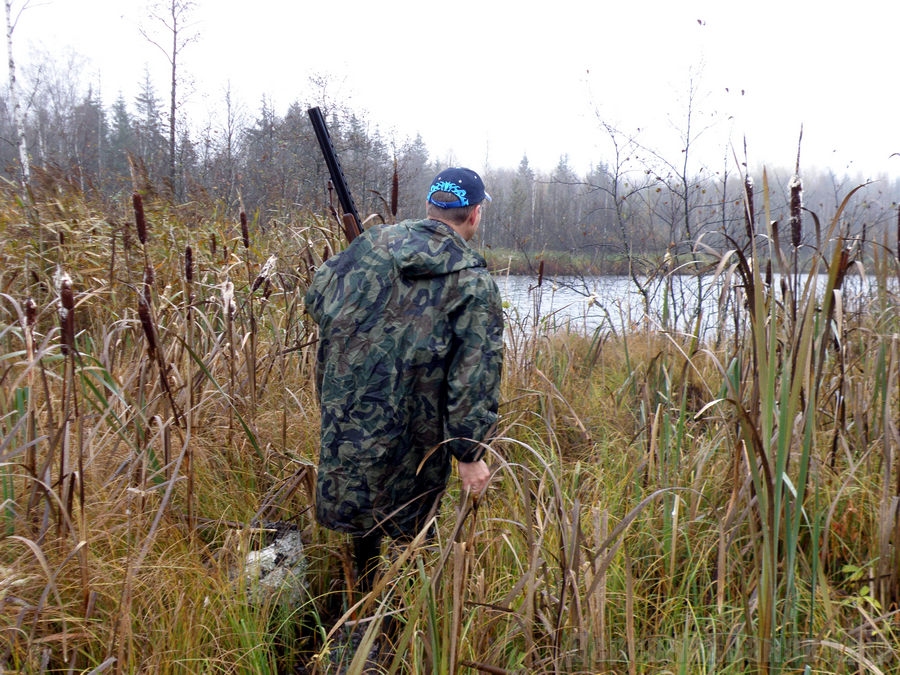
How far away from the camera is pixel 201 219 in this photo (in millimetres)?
6047

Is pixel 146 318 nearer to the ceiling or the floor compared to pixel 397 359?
nearer to the ceiling

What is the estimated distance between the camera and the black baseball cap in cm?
230

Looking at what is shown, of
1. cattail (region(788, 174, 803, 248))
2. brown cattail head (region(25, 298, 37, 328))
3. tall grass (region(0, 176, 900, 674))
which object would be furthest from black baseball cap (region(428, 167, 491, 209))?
brown cattail head (region(25, 298, 37, 328))

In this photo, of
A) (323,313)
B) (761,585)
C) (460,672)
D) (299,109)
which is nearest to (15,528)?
(323,313)

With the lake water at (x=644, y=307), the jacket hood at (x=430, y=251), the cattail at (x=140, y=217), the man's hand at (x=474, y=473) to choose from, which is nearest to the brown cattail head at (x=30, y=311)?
the cattail at (x=140, y=217)

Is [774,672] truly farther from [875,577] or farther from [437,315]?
→ [437,315]

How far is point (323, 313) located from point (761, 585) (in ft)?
5.07

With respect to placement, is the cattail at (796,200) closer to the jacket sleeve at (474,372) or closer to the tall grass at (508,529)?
the tall grass at (508,529)

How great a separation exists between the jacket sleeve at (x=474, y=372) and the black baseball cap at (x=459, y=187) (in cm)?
31

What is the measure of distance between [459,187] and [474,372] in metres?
0.69

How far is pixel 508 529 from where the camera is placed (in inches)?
93.4

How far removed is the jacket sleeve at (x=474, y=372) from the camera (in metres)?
2.11

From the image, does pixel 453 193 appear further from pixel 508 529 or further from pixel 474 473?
pixel 508 529

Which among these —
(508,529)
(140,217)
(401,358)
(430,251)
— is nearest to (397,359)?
(401,358)
